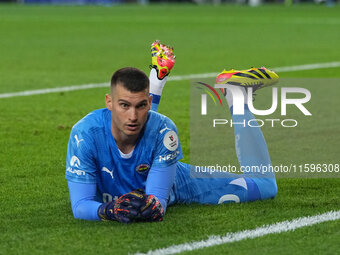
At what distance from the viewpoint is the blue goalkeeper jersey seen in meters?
5.54

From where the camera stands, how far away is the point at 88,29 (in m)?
28.4

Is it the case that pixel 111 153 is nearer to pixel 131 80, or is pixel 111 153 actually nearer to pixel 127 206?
pixel 127 206

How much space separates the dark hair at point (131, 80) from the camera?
536cm

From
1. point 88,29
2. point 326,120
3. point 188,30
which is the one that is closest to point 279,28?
point 188,30

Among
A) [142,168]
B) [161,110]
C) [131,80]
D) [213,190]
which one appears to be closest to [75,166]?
[142,168]

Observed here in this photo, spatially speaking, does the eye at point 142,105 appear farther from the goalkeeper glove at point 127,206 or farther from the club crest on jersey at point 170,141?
the goalkeeper glove at point 127,206

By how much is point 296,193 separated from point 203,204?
0.84 metres

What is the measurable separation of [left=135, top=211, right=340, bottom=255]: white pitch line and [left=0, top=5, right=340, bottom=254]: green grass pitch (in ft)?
0.24

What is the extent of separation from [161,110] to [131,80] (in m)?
5.65

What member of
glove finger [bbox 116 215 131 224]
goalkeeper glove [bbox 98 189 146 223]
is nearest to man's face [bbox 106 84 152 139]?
goalkeeper glove [bbox 98 189 146 223]

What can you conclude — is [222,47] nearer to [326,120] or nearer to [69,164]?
[326,120]

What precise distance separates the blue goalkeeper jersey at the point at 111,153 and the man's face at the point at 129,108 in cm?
19

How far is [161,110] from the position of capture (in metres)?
11.0

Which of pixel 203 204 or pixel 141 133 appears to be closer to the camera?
pixel 141 133
